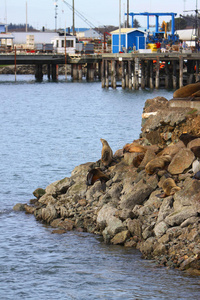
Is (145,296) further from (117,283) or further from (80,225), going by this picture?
(80,225)

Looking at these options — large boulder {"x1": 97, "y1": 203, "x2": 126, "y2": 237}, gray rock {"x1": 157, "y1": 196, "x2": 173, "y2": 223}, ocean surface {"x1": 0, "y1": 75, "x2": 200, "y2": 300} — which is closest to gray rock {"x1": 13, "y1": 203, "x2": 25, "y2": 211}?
ocean surface {"x1": 0, "y1": 75, "x2": 200, "y2": 300}

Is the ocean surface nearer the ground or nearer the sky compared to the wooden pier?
nearer the ground

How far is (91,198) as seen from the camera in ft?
63.4

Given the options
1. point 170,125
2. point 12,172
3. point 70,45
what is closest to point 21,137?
point 12,172

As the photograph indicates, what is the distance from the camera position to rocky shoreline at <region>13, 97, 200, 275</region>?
50.8 feet

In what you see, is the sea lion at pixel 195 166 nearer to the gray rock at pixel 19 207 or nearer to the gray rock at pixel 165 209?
the gray rock at pixel 165 209

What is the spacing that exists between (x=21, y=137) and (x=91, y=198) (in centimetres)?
2193

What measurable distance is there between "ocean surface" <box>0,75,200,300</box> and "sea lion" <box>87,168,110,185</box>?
2194 millimetres

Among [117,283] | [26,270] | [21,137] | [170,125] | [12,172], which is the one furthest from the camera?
[21,137]

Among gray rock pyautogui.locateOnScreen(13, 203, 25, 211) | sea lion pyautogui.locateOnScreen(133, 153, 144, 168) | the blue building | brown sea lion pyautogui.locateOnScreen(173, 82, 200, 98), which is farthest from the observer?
the blue building

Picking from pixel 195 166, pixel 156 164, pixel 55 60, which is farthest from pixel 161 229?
pixel 55 60

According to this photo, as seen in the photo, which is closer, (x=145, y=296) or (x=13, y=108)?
(x=145, y=296)

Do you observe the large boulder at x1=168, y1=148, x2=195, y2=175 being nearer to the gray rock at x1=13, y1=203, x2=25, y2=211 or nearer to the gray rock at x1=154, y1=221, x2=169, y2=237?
the gray rock at x1=154, y1=221, x2=169, y2=237

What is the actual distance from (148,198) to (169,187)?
0.90 metres
